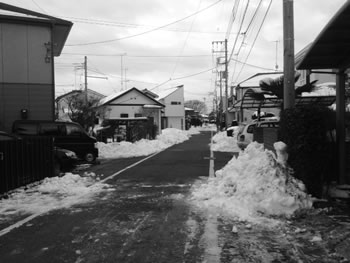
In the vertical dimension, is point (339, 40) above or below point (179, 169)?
above

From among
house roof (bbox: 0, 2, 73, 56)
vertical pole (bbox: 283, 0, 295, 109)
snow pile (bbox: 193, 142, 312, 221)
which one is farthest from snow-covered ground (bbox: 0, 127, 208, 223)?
house roof (bbox: 0, 2, 73, 56)

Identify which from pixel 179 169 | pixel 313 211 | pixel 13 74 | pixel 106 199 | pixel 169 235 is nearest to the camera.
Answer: pixel 169 235

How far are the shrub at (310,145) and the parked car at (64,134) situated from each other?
457 inches

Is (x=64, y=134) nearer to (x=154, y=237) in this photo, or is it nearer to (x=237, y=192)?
(x=237, y=192)

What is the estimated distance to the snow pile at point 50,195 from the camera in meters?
7.97

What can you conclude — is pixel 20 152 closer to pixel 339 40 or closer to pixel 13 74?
pixel 339 40

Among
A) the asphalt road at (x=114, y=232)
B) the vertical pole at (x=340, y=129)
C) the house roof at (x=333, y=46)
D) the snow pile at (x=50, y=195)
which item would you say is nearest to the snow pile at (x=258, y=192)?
the asphalt road at (x=114, y=232)

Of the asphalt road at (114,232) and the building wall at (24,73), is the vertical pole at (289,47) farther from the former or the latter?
the building wall at (24,73)

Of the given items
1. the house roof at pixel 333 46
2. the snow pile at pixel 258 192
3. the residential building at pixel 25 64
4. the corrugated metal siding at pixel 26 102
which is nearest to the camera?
the house roof at pixel 333 46

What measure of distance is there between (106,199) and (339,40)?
5918mm

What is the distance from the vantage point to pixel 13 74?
18.9 meters

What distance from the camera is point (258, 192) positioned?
732 centimetres

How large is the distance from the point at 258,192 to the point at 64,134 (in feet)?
39.1

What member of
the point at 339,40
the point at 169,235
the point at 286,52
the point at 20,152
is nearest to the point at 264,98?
the point at 286,52
